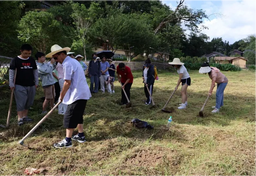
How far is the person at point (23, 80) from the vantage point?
12.5ft

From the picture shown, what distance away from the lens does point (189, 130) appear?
3844 mm

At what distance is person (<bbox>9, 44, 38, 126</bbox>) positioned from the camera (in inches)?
150

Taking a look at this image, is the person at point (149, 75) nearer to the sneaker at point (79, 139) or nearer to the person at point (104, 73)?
the person at point (104, 73)

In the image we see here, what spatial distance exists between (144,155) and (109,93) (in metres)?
5.30

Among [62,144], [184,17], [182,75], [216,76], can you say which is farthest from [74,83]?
[184,17]

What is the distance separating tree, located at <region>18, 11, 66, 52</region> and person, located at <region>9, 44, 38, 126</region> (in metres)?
9.85

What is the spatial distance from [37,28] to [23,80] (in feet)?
34.1

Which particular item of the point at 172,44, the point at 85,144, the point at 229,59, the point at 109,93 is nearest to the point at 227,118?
the point at 85,144

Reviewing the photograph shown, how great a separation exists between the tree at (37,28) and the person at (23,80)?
985 centimetres

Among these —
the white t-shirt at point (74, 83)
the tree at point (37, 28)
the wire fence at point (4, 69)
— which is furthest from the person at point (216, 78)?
the tree at point (37, 28)

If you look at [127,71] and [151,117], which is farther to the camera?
[127,71]

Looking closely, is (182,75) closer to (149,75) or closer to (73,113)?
(149,75)

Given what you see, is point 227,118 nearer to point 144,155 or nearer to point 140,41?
point 144,155

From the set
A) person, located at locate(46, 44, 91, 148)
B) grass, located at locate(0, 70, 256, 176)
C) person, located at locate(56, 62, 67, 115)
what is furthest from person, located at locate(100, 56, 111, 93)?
person, located at locate(46, 44, 91, 148)
